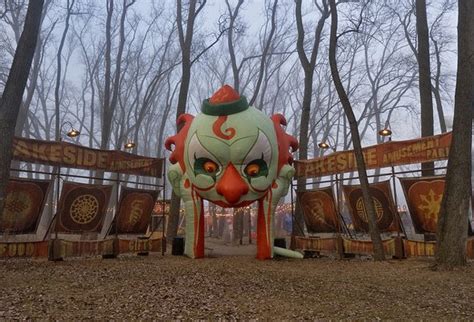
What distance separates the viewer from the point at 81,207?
12102 millimetres

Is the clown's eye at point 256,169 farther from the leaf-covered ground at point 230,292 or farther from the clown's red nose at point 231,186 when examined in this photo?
the leaf-covered ground at point 230,292

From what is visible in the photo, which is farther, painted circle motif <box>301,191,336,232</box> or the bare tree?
the bare tree

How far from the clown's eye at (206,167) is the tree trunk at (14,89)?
4.71 meters

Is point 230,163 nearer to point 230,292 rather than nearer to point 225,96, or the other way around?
point 225,96

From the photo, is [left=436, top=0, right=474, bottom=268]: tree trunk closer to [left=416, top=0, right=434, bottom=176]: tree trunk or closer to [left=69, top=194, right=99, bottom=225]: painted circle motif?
[left=416, top=0, right=434, bottom=176]: tree trunk

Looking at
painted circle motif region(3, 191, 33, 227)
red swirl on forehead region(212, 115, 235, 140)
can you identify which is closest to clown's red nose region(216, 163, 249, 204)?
red swirl on forehead region(212, 115, 235, 140)

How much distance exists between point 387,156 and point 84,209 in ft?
29.4

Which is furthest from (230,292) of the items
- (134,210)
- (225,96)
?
(134,210)

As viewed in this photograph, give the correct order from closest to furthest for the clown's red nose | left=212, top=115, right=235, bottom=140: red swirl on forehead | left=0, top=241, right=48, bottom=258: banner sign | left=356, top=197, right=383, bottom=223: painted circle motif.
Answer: left=0, top=241, right=48, bottom=258: banner sign, the clown's red nose, left=212, top=115, right=235, bottom=140: red swirl on forehead, left=356, top=197, right=383, bottom=223: painted circle motif

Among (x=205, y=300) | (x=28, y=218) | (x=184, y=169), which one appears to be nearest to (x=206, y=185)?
(x=184, y=169)

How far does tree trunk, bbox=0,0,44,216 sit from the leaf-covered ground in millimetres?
2181

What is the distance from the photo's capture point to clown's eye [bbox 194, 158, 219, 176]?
1142 centimetres

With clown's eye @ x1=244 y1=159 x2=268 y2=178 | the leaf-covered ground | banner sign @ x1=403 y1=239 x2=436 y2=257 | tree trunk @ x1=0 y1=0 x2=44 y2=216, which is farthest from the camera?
clown's eye @ x1=244 y1=159 x2=268 y2=178

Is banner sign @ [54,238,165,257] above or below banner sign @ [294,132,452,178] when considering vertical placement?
below
